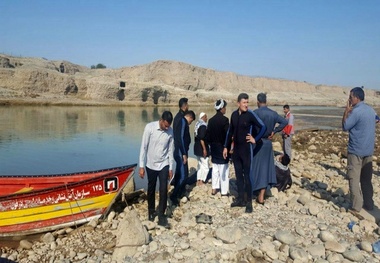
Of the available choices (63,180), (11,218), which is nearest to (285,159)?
(63,180)

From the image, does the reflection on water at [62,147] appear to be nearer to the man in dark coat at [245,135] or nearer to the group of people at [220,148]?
the group of people at [220,148]

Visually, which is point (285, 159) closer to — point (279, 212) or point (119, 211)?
point (279, 212)

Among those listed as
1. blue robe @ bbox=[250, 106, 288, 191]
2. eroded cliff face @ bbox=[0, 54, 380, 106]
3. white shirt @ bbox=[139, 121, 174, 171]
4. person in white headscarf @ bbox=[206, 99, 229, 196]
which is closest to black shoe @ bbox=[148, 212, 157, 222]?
white shirt @ bbox=[139, 121, 174, 171]

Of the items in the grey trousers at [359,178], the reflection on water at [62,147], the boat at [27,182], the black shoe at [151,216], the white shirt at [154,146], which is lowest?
the reflection on water at [62,147]

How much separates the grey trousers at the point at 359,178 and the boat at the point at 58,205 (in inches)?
156

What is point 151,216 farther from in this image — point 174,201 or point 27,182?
point 27,182

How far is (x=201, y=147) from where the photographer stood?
6.61 m

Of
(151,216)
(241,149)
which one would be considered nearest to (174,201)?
(151,216)

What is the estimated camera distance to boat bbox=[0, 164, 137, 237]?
17.7 ft

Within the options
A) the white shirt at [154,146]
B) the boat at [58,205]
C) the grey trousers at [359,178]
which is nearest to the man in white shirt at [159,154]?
the white shirt at [154,146]

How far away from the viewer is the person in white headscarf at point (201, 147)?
6.42m

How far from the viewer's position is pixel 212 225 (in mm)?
5141

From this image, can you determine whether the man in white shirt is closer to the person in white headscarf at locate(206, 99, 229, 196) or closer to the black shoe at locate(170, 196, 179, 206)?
the black shoe at locate(170, 196, 179, 206)

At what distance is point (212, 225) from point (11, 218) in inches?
135
